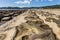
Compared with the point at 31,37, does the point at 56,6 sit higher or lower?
lower

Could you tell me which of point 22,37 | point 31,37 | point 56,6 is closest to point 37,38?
point 31,37

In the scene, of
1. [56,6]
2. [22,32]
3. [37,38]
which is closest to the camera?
[37,38]

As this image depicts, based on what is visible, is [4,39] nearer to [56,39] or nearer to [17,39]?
[17,39]

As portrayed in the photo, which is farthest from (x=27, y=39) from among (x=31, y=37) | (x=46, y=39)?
(x=46, y=39)

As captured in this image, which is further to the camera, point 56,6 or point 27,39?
point 56,6

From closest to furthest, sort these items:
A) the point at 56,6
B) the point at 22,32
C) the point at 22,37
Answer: the point at 22,37 → the point at 22,32 → the point at 56,6

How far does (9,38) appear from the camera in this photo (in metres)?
3.58

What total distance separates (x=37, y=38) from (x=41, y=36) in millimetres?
166

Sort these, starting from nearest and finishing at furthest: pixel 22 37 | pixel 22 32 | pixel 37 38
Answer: pixel 37 38, pixel 22 37, pixel 22 32

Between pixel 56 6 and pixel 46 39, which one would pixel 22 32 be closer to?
pixel 46 39

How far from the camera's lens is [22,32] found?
13.1ft

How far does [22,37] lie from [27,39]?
18 cm

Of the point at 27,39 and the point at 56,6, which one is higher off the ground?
the point at 27,39

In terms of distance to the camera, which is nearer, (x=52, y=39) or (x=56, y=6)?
(x=52, y=39)
